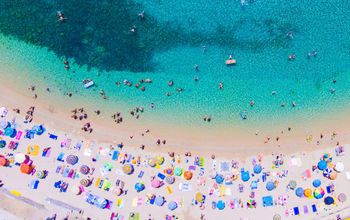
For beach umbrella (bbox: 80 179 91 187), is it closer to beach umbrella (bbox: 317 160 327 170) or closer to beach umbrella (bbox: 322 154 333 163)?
beach umbrella (bbox: 317 160 327 170)

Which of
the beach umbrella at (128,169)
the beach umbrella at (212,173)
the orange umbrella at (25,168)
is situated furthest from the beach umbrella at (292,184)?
the orange umbrella at (25,168)

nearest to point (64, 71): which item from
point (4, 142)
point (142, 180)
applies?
point (4, 142)

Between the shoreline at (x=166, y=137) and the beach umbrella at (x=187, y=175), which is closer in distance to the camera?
the beach umbrella at (x=187, y=175)

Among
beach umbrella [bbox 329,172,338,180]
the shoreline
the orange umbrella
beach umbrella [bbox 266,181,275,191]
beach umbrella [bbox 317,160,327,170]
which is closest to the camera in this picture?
the orange umbrella

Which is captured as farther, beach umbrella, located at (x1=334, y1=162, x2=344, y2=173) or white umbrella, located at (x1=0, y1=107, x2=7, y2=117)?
white umbrella, located at (x1=0, y1=107, x2=7, y2=117)

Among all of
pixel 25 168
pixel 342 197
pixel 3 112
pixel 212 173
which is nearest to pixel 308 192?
pixel 342 197

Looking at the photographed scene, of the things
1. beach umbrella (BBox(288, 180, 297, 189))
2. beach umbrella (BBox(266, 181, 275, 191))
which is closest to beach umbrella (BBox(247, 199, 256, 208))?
beach umbrella (BBox(266, 181, 275, 191))

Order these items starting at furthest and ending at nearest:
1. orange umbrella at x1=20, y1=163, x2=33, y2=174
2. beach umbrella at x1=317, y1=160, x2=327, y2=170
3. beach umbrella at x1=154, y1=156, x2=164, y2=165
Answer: beach umbrella at x1=154, y1=156, x2=164, y2=165, beach umbrella at x1=317, y1=160, x2=327, y2=170, orange umbrella at x1=20, y1=163, x2=33, y2=174

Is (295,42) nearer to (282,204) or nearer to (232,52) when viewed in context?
(232,52)

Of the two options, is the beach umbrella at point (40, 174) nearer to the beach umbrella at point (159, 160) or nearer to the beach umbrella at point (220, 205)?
the beach umbrella at point (159, 160)
